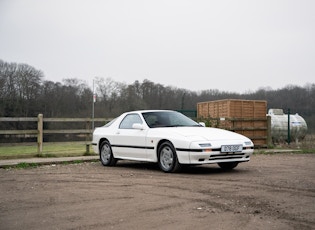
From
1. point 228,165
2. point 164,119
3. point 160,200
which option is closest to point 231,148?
point 228,165

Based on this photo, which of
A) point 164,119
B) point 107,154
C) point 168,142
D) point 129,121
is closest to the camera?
point 168,142

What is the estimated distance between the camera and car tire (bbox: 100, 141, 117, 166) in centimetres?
1088

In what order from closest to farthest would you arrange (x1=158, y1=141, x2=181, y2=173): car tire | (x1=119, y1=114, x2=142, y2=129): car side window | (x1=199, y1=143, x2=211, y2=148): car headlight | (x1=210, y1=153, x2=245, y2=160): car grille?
(x1=199, y1=143, x2=211, y2=148): car headlight < (x1=210, y1=153, x2=245, y2=160): car grille < (x1=158, y1=141, x2=181, y2=173): car tire < (x1=119, y1=114, x2=142, y2=129): car side window

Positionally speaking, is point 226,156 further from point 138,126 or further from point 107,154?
point 107,154

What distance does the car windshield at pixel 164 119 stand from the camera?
390 inches

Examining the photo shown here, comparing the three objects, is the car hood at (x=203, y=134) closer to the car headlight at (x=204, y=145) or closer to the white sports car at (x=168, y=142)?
the white sports car at (x=168, y=142)

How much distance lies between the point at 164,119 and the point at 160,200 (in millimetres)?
4496

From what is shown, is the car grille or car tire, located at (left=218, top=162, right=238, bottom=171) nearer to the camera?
the car grille

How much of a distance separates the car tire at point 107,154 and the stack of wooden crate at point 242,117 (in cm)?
648

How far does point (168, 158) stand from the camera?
900cm

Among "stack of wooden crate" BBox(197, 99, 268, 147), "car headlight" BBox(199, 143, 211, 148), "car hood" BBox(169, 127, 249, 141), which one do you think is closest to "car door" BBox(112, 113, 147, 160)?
"car hood" BBox(169, 127, 249, 141)

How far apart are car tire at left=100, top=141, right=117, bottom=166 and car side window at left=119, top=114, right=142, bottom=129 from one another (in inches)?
27.7

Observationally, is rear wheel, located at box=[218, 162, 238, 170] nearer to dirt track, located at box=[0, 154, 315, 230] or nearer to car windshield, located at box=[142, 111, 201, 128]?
dirt track, located at box=[0, 154, 315, 230]

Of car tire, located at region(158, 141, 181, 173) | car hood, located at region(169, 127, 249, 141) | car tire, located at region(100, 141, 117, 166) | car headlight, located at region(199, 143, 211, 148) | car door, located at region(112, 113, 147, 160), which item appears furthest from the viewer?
car tire, located at region(100, 141, 117, 166)
